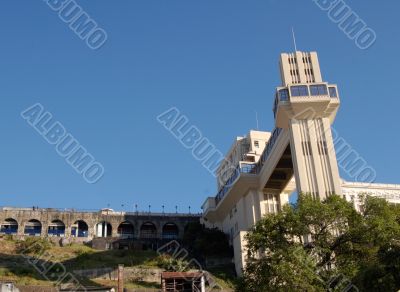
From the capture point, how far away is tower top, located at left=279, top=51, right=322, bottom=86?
54188 mm

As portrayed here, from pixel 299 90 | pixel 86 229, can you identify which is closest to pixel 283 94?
pixel 299 90

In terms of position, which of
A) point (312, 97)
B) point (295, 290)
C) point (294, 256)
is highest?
point (312, 97)

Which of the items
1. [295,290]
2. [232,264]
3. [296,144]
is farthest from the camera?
[232,264]

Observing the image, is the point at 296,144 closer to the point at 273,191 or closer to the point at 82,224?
the point at 273,191

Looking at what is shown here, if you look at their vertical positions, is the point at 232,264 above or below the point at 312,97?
below

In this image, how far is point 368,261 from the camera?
30.9m

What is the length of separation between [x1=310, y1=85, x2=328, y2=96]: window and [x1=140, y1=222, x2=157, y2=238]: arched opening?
4266 cm

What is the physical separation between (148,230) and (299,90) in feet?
142

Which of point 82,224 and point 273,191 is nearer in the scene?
point 273,191

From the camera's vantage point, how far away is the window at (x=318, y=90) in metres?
51.6

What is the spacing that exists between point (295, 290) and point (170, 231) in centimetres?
5832

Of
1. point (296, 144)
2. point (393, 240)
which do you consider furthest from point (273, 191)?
point (393, 240)

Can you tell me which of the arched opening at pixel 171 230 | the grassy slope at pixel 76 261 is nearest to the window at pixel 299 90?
the grassy slope at pixel 76 261

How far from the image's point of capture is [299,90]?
171ft
